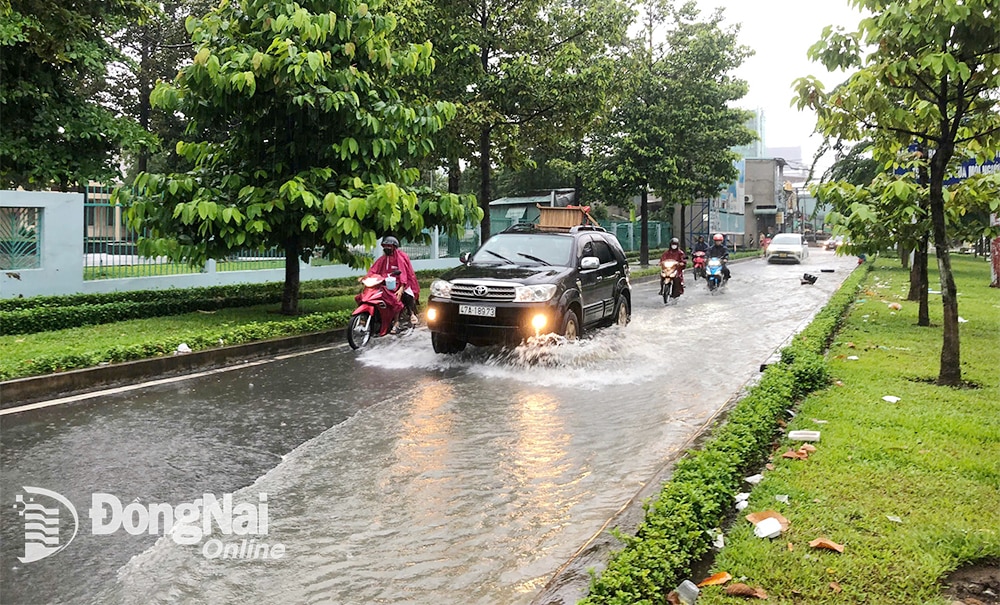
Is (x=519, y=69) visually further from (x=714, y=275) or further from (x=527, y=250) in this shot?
(x=527, y=250)

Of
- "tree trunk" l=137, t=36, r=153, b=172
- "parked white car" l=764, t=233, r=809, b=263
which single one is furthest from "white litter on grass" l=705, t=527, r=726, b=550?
"parked white car" l=764, t=233, r=809, b=263

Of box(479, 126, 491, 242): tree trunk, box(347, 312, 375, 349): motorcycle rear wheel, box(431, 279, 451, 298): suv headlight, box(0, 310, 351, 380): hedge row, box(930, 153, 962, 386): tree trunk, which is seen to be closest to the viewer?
box(930, 153, 962, 386): tree trunk

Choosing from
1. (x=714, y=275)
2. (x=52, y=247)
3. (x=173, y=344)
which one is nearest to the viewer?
(x=173, y=344)

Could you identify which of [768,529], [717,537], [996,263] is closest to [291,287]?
[717,537]

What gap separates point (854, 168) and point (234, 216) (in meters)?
22.9

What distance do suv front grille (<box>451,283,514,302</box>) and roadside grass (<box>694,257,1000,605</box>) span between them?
11.8 ft

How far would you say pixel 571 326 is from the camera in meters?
9.83

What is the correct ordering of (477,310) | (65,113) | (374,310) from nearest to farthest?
(477,310) → (374,310) → (65,113)

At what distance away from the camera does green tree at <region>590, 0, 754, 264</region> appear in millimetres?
29797

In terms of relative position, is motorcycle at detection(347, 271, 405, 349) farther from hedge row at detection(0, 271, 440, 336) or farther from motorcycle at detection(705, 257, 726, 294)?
motorcycle at detection(705, 257, 726, 294)

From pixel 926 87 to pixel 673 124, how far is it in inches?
934

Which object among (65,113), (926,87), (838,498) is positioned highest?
(65,113)

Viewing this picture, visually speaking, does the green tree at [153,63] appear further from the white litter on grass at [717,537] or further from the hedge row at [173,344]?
the white litter on grass at [717,537]

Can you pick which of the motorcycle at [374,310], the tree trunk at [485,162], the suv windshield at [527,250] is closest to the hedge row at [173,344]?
the motorcycle at [374,310]
